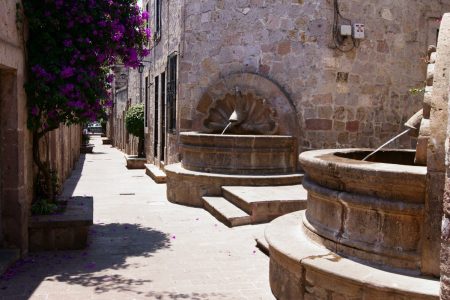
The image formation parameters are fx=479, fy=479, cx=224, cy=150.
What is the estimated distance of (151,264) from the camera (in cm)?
484

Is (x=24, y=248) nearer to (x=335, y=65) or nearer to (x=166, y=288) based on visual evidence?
(x=166, y=288)

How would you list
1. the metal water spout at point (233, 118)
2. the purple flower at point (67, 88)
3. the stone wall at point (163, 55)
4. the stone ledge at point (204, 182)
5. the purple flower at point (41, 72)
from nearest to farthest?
the purple flower at point (41, 72)
the purple flower at point (67, 88)
the stone ledge at point (204, 182)
the metal water spout at point (233, 118)
the stone wall at point (163, 55)

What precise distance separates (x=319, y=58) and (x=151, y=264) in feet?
18.6

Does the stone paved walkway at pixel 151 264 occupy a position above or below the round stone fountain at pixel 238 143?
below

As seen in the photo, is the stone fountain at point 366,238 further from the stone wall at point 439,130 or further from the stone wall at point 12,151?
the stone wall at point 12,151

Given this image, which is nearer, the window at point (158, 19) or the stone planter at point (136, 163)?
the window at point (158, 19)

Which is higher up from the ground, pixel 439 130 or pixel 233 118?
pixel 233 118

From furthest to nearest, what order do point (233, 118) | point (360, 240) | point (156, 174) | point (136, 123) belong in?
point (136, 123), point (156, 174), point (233, 118), point (360, 240)

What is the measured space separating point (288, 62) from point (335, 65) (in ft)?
2.98

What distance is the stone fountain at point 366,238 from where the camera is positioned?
9.55 feet

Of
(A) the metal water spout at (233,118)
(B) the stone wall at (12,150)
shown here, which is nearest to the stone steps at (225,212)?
(A) the metal water spout at (233,118)

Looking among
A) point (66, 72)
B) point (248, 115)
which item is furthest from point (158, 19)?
point (66, 72)

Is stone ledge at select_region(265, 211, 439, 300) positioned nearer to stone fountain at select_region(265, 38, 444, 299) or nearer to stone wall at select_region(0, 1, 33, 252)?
stone fountain at select_region(265, 38, 444, 299)

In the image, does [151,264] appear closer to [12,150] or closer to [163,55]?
[12,150]
